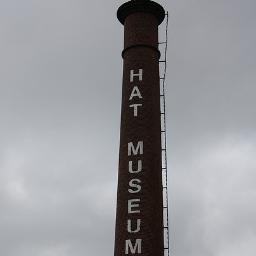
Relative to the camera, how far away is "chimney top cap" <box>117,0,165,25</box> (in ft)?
116

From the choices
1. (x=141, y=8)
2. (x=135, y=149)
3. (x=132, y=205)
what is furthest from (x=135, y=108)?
(x=141, y=8)

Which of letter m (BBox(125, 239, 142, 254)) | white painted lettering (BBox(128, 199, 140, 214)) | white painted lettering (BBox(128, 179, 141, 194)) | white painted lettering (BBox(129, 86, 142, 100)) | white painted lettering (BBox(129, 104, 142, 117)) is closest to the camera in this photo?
letter m (BBox(125, 239, 142, 254))

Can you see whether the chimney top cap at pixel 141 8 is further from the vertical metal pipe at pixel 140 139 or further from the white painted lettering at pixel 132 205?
the white painted lettering at pixel 132 205

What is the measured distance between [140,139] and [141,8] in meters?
8.28

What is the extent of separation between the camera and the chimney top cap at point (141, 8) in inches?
1390

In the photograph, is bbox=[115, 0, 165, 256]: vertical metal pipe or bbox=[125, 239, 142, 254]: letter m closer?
bbox=[125, 239, 142, 254]: letter m

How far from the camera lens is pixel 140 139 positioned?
3197cm

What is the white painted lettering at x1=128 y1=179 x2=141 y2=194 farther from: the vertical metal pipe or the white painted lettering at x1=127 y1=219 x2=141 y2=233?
the white painted lettering at x1=127 y1=219 x2=141 y2=233

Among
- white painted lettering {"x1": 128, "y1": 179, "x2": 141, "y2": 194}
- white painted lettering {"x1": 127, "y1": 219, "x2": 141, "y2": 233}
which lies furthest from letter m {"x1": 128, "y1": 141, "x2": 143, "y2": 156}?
white painted lettering {"x1": 127, "y1": 219, "x2": 141, "y2": 233}

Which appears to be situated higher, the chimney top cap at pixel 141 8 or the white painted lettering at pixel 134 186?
the chimney top cap at pixel 141 8

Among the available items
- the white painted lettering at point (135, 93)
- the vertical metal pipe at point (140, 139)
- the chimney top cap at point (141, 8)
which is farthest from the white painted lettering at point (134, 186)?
the chimney top cap at point (141, 8)

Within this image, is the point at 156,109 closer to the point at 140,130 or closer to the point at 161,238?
the point at 140,130

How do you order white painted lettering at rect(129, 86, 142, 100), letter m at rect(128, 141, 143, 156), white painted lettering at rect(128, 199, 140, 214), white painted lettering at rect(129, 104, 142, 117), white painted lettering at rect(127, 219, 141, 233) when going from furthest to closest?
1. white painted lettering at rect(129, 86, 142, 100)
2. white painted lettering at rect(129, 104, 142, 117)
3. letter m at rect(128, 141, 143, 156)
4. white painted lettering at rect(128, 199, 140, 214)
5. white painted lettering at rect(127, 219, 141, 233)

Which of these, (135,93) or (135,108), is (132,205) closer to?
(135,108)
